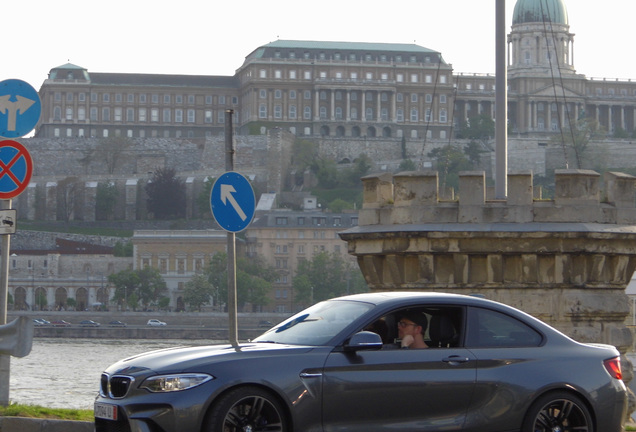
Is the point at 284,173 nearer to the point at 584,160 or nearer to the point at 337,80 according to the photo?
the point at 337,80

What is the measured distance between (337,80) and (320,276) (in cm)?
4085

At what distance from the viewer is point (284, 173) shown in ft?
420

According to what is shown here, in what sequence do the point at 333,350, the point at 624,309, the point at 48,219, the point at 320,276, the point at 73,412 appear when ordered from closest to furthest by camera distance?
1. the point at 333,350
2. the point at 73,412
3. the point at 624,309
4. the point at 320,276
5. the point at 48,219

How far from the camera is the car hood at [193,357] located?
761 cm

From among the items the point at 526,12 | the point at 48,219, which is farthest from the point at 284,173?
the point at 526,12

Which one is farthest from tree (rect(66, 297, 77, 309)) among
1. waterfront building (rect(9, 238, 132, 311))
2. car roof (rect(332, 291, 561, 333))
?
car roof (rect(332, 291, 561, 333))

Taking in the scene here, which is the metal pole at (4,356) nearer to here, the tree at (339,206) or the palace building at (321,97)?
the tree at (339,206)

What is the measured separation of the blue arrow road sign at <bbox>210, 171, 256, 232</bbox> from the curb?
1.88 m

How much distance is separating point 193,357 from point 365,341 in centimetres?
102

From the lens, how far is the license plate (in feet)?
25.2

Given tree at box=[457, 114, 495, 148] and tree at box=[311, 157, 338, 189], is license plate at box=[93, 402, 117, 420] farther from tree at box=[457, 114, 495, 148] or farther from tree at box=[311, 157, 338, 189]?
tree at box=[457, 114, 495, 148]

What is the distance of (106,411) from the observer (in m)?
7.77

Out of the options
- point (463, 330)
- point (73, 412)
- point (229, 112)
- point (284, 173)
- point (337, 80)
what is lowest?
point (73, 412)

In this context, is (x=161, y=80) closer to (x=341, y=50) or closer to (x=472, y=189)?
(x=341, y=50)
